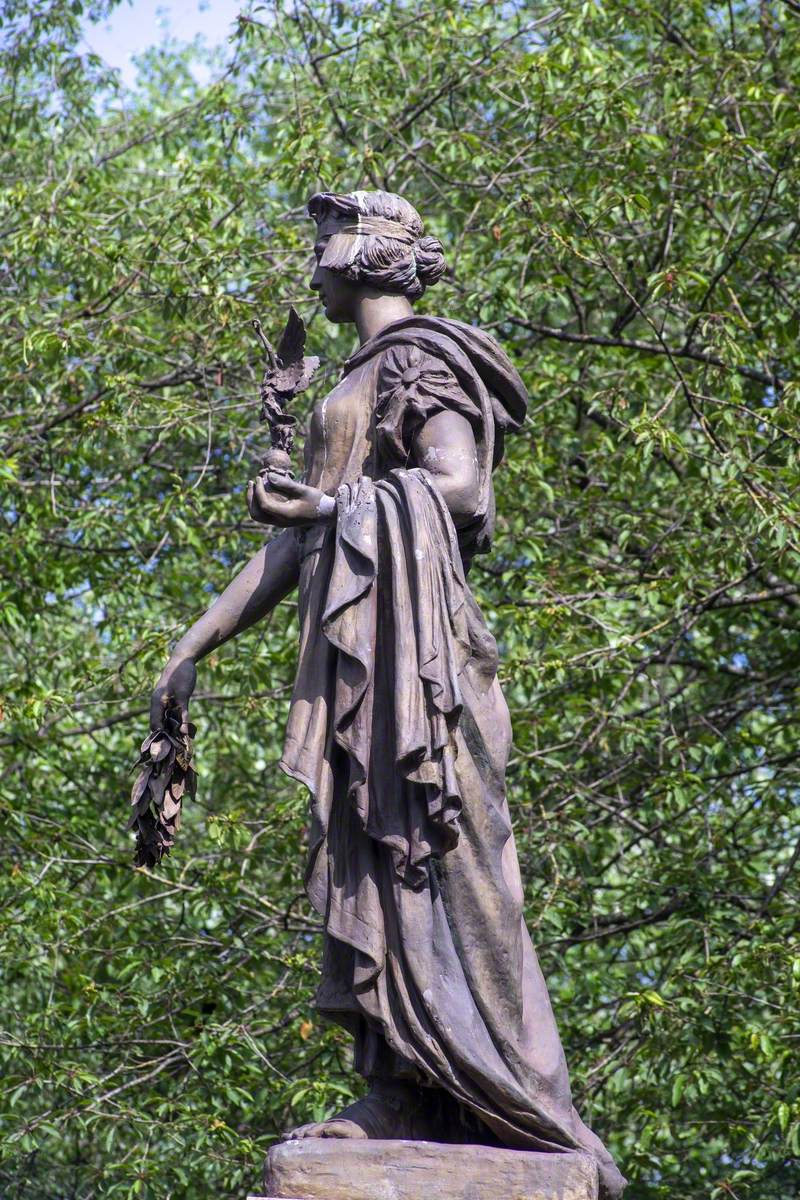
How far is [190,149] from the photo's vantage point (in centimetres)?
1496

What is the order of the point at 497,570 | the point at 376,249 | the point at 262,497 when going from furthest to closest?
the point at 497,570 < the point at 376,249 < the point at 262,497

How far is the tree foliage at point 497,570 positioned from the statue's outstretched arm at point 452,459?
462cm

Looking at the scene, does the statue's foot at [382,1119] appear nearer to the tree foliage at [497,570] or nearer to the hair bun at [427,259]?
the hair bun at [427,259]

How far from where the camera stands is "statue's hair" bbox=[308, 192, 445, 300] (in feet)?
19.2

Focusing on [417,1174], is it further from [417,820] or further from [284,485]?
[284,485]

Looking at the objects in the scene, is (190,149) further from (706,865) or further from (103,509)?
(706,865)

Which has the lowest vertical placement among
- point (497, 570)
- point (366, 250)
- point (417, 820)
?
point (417, 820)

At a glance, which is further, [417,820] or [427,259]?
[427,259]

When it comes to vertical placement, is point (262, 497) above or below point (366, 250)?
below

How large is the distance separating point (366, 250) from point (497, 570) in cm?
598

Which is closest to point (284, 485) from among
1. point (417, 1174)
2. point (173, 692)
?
point (173, 692)

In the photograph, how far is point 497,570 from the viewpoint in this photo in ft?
A: 38.6

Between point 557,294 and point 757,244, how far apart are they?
1.23 m

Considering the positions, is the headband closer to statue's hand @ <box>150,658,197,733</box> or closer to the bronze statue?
the bronze statue
